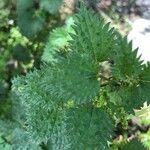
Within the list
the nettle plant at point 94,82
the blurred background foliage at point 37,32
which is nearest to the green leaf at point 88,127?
the nettle plant at point 94,82

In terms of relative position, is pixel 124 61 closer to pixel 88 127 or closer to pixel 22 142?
pixel 88 127

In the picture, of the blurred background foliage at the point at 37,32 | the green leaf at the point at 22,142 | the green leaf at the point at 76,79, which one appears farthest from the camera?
the blurred background foliage at the point at 37,32

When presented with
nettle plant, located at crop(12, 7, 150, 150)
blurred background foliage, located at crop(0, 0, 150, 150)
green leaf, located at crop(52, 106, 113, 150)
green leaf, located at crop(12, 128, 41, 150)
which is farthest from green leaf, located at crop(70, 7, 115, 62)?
blurred background foliage, located at crop(0, 0, 150, 150)

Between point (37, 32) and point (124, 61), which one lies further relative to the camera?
point (37, 32)

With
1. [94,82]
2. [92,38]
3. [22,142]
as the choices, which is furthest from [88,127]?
[22,142]

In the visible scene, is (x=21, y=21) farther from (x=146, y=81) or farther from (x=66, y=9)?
(x=146, y=81)

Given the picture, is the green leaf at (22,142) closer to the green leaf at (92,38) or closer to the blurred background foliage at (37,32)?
the blurred background foliage at (37,32)

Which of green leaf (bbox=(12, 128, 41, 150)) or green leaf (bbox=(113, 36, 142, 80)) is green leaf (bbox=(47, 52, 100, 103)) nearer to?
green leaf (bbox=(113, 36, 142, 80))
